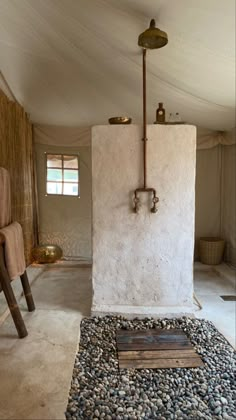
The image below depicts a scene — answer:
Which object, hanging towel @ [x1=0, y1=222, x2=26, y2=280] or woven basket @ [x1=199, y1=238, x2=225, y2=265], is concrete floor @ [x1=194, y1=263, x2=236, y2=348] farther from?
hanging towel @ [x1=0, y1=222, x2=26, y2=280]

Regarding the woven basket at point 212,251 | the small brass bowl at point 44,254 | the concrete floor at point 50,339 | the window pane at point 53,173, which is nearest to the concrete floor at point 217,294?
the concrete floor at point 50,339

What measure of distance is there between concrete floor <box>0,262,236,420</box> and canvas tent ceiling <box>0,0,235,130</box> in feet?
7.21

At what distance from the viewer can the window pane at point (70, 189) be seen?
4918 millimetres

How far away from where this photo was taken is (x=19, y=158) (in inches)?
154

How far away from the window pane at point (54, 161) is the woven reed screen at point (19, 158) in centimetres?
38

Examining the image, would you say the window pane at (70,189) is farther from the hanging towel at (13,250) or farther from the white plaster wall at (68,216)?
the hanging towel at (13,250)

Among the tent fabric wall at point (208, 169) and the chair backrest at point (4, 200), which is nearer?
the chair backrest at point (4, 200)

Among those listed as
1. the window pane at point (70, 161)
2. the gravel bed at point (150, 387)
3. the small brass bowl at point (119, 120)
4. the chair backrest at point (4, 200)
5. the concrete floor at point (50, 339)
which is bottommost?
the gravel bed at point (150, 387)

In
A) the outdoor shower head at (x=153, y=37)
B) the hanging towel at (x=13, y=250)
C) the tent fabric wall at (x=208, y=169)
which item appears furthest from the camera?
the tent fabric wall at (x=208, y=169)

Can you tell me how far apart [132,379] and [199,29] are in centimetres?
240

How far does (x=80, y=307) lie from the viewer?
9.28 feet

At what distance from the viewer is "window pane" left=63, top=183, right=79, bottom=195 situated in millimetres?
4918

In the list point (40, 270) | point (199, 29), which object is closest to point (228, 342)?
point (199, 29)

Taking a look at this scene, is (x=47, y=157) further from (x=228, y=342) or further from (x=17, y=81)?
(x=228, y=342)
